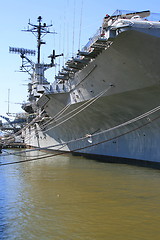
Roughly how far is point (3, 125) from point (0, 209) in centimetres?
3948

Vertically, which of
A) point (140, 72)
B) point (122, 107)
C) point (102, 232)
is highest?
point (140, 72)

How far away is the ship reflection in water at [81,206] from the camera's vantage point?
518 cm

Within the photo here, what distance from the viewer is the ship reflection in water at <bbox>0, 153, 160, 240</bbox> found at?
518cm

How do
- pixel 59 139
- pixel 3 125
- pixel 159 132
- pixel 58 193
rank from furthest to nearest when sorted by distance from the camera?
pixel 3 125 < pixel 59 139 < pixel 159 132 < pixel 58 193

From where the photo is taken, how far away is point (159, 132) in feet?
36.8

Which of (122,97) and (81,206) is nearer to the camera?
(81,206)

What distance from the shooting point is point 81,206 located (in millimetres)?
6719

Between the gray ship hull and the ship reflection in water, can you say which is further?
the gray ship hull

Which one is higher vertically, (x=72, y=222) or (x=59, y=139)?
(x=59, y=139)

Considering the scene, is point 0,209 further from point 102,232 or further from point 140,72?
point 140,72

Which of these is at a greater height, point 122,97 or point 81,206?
point 122,97

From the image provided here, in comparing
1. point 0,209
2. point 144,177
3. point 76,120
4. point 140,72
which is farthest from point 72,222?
point 76,120

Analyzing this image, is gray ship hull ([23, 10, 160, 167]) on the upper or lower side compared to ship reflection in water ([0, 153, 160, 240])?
upper

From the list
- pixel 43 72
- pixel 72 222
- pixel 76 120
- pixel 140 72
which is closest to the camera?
pixel 72 222
